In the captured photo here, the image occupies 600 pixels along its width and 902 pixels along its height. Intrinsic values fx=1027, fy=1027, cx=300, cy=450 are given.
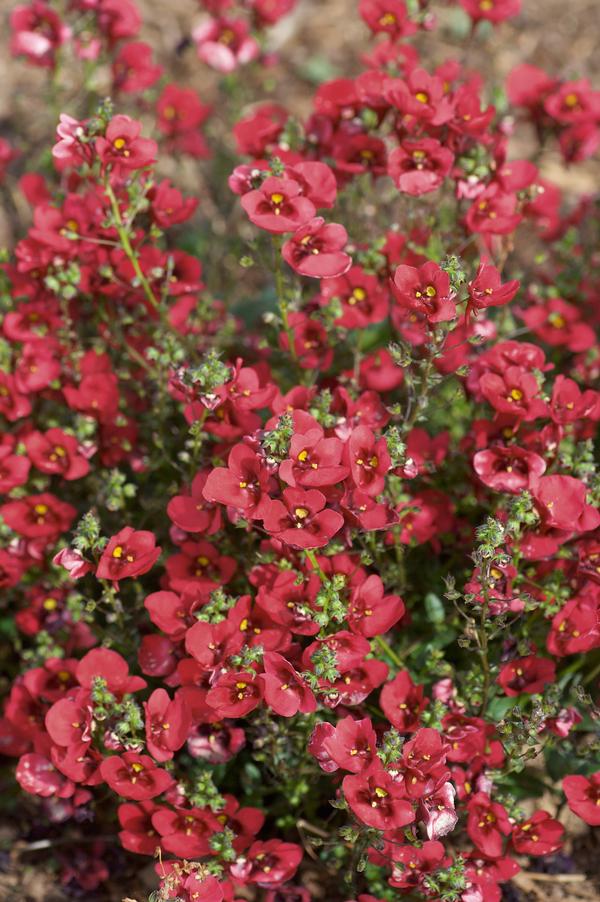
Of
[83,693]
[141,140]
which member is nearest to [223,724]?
[83,693]

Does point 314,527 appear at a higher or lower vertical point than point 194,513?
higher

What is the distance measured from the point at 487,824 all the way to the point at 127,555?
1223 mm

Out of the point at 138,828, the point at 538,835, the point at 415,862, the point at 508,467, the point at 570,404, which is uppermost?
the point at 570,404

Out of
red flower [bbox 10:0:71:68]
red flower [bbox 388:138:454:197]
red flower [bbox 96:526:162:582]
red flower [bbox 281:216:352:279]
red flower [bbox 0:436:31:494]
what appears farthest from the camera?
red flower [bbox 10:0:71:68]

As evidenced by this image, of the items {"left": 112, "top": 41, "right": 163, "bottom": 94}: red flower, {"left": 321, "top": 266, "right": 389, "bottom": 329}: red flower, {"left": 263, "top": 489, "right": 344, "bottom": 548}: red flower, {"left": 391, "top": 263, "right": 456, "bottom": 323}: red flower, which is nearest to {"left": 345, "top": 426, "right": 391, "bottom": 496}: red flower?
{"left": 263, "top": 489, "right": 344, "bottom": 548}: red flower

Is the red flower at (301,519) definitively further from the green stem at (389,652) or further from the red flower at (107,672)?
the red flower at (107,672)

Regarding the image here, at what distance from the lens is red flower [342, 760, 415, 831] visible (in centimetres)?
243

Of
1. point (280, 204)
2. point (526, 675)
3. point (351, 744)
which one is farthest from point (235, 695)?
point (280, 204)

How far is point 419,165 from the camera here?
3193 mm

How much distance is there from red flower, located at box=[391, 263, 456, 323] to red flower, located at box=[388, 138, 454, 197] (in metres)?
0.48

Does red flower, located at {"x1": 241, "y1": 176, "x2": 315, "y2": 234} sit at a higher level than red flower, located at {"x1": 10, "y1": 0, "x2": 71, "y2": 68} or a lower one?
higher

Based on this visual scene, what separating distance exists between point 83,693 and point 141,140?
158 centimetres

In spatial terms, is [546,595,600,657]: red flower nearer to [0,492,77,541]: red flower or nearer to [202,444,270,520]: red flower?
[202,444,270,520]: red flower

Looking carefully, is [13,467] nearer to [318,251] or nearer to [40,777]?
[40,777]
